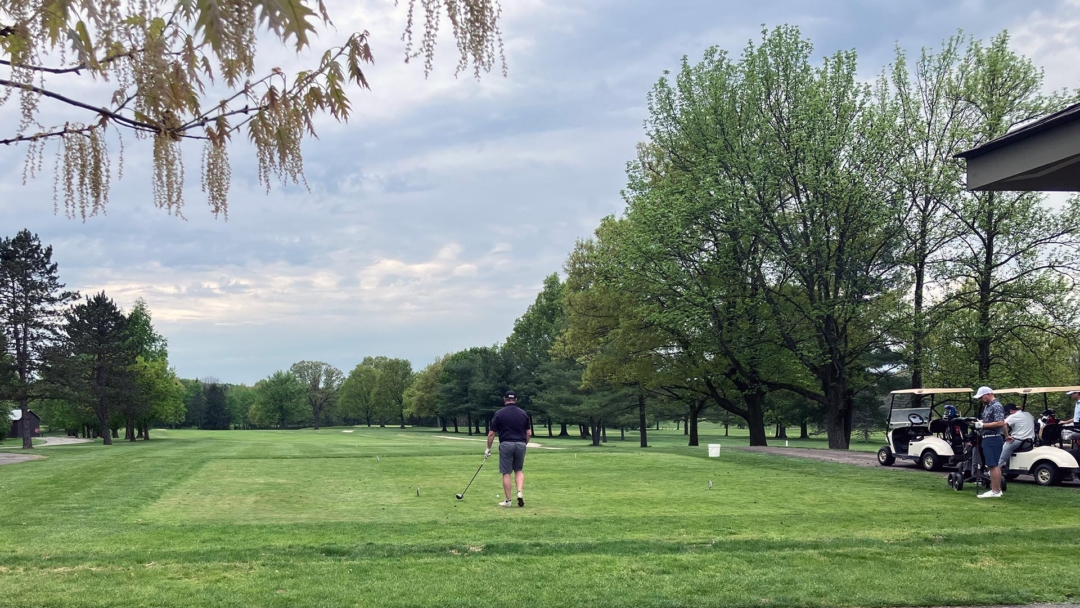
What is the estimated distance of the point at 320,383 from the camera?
142000 mm

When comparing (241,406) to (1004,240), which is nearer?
(1004,240)

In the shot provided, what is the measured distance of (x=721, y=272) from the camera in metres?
31.7

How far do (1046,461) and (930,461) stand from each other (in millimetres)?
3723

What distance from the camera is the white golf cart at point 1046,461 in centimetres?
1574

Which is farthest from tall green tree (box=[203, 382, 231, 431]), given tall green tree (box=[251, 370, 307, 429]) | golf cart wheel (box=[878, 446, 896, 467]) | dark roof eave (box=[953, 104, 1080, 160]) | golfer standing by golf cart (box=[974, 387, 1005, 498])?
dark roof eave (box=[953, 104, 1080, 160])

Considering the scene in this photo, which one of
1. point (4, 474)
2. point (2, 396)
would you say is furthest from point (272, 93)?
point (2, 396)

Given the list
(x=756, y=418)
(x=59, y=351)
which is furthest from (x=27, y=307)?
(x=756, y=418)

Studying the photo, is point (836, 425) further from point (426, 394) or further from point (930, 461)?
point (426, 394)

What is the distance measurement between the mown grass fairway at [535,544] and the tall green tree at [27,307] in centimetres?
3391

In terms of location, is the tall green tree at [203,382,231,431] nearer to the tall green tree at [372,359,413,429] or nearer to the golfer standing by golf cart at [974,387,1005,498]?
the tall green tree at [372,359,413,429]

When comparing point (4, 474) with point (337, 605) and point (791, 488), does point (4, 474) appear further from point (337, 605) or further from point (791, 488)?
point (791, 488)

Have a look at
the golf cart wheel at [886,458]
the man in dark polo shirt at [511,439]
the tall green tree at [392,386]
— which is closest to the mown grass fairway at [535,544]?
Result: the man in dark polo shirt at [511,439]

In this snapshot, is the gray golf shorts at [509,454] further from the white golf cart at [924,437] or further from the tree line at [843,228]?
the tree line at [843,228]

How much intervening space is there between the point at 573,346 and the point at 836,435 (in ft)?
51.2
